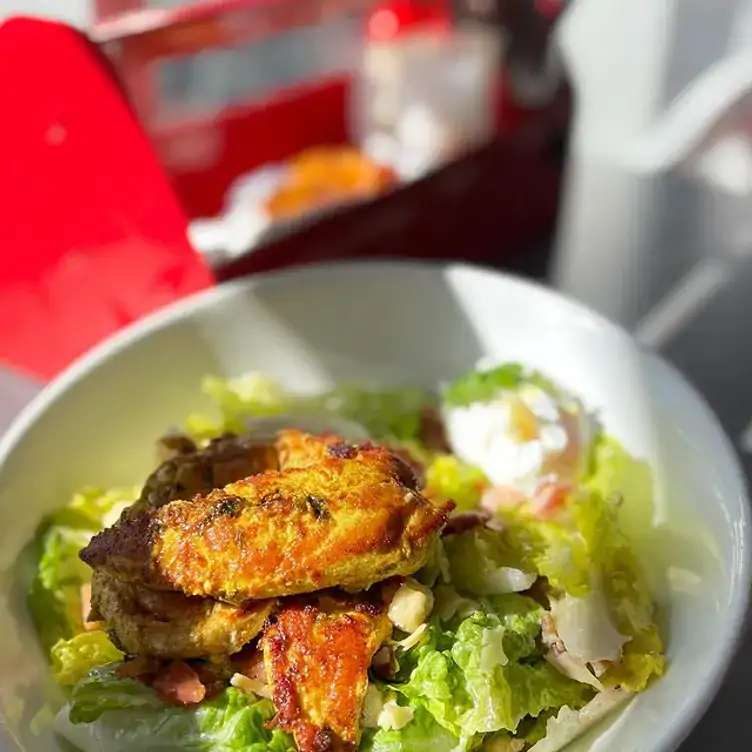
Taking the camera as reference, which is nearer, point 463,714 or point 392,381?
point 463,714

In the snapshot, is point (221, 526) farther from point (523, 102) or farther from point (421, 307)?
point (523, 102)

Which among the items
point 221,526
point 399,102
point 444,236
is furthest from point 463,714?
point 399,102

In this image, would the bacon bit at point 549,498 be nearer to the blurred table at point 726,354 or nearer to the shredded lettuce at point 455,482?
the shredded lettuce at point 455,482

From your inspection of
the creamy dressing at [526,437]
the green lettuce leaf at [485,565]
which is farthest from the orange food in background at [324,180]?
the green lettuce leaf at [485,565]

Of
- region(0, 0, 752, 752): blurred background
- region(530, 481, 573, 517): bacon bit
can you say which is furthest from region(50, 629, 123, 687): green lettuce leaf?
region(0, 0, 752, 752): blurred background

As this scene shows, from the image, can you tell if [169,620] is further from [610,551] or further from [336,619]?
[610,551]

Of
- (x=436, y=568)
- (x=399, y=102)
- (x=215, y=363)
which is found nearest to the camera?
(x=436, y=568)

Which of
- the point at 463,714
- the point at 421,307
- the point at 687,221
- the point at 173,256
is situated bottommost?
the point at 687,221
